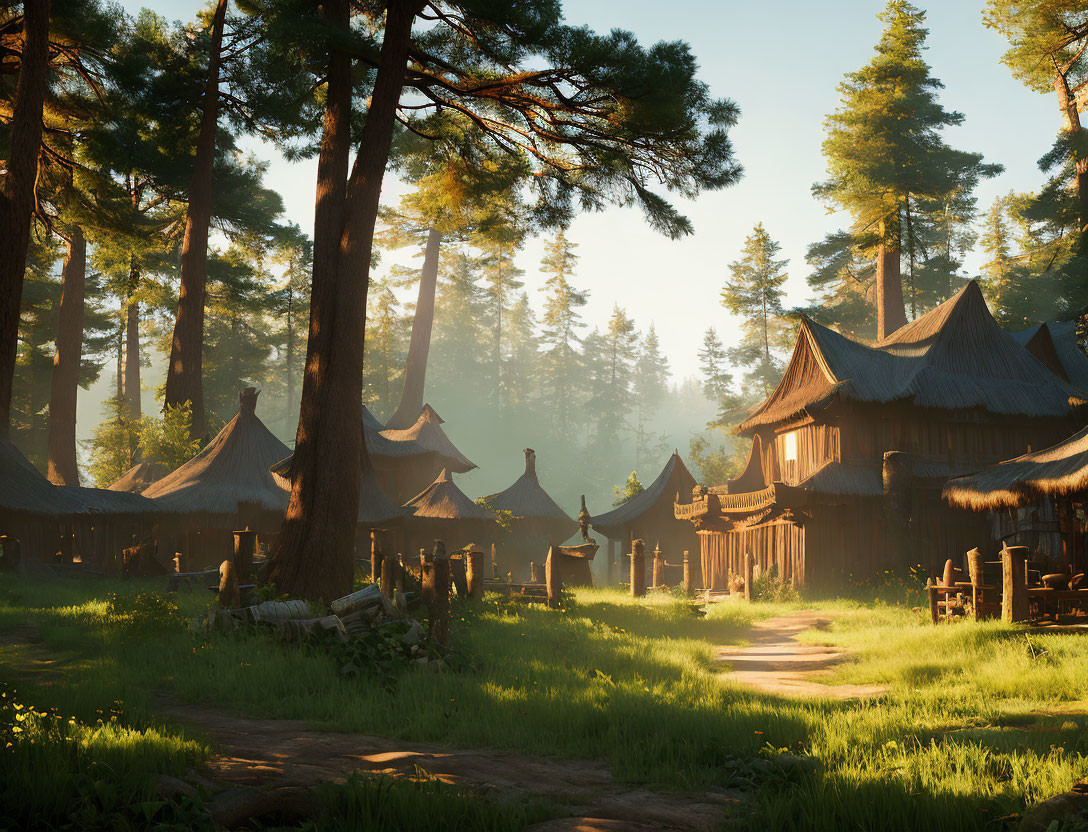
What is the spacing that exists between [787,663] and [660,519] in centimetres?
2216

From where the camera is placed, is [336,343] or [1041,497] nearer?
[336,343]

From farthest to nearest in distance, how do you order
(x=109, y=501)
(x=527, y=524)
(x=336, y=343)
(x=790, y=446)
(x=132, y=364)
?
(x=132, y=364) < (x=527, y=524) < (x=790, y=446) < (x=109, y=501) < (x=336, y=343)

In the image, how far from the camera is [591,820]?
5.35 m

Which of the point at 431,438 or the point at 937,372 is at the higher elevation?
the point at 937,372

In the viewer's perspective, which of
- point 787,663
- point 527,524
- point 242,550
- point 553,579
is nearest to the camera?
point 787,663

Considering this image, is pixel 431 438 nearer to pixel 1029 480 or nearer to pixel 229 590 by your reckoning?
pixel 229 590

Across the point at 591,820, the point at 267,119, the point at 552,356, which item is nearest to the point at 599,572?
the point at 552,356

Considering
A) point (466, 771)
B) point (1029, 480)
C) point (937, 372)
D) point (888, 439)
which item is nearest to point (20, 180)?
point (466, 771)

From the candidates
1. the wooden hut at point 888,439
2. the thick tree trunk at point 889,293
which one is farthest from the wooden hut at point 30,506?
the thick tree trunk at point 889,293

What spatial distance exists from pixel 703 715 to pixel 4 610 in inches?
539

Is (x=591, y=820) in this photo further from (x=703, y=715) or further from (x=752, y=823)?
(x=703, y=715)

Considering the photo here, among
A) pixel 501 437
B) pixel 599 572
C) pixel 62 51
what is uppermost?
pixel 62 51

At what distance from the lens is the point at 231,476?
2833cm

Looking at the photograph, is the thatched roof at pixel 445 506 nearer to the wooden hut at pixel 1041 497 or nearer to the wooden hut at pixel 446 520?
the wooden hut at pixel 446 520
